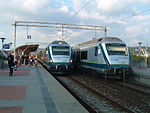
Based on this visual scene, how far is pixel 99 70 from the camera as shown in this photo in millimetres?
17125

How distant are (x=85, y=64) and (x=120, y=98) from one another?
11293mm

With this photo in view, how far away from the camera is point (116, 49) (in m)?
16.8

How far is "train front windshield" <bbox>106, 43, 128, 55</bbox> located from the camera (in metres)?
16.5

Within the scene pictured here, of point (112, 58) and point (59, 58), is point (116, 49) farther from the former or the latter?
point (59, 58)

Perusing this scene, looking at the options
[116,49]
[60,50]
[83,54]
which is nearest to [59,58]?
[60,50]

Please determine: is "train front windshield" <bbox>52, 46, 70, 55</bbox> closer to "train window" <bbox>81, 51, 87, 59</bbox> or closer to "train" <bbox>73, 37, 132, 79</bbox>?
"train window" <bbox>81, 51, 87, 59</bbox>

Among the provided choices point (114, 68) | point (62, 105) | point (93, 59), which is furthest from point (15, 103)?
point (93, 59)

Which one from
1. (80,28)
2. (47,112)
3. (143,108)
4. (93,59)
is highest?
(80,28)

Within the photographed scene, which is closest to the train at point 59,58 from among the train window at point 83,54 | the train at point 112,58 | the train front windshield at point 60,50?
the train front windshield at point 60,50

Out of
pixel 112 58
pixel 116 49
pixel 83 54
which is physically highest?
pixel 116 49

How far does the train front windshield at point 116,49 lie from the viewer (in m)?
16.5

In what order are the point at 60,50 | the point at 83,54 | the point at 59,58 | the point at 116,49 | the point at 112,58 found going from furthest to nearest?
the point at 83,54 < the point at 60,50 < the point at 59,58 < the point at 116,49 < the point at 112,58

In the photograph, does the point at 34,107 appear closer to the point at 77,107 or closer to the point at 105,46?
the point at 77,107

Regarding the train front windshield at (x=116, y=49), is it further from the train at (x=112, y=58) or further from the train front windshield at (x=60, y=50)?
the train front windshield at (x=60, y=50)
